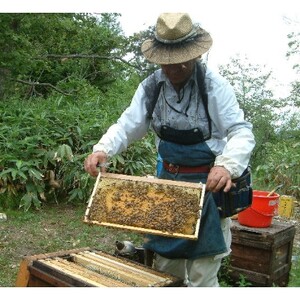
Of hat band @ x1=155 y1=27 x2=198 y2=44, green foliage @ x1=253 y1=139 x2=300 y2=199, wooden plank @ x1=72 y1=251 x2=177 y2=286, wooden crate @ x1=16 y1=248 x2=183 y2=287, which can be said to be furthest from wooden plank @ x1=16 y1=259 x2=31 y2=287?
green foliage @ x1=253 y1=139 x2=300 y2=199

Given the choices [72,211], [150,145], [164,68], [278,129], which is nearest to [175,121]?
[164,68]

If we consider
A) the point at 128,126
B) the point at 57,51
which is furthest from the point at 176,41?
the point at 57,51

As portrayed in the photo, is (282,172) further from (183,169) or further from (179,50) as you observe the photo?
(179,50)

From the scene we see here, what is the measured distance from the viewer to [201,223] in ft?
7.89

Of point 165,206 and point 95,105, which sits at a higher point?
point 95,105

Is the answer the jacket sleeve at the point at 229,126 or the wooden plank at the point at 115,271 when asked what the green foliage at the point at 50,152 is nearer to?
the wooden plank at the point at 115,271

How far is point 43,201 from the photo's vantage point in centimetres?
557

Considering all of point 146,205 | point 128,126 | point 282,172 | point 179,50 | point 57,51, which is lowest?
point 282,172

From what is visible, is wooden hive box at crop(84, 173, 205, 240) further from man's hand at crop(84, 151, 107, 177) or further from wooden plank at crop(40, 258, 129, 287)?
wooden plank at crop(40, 258, 129, 287)

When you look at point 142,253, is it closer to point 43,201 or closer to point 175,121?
point 175,121

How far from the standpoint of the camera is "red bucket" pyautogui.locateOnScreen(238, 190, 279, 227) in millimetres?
3342

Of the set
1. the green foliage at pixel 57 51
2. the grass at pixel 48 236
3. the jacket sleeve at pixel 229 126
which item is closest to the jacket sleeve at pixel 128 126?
the jacket sleeve at pixel 229 126

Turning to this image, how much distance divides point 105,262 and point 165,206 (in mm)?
417

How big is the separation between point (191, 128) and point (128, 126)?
408 mm
